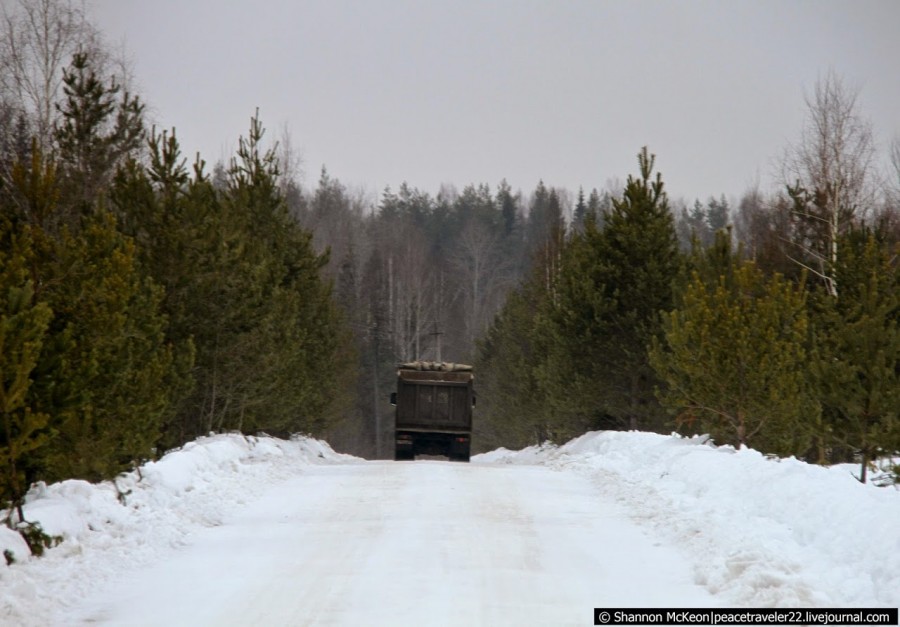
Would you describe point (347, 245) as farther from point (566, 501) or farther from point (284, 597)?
point (284, 597)

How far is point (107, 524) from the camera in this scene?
9.60 meters

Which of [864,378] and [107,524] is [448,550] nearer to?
[107,524]

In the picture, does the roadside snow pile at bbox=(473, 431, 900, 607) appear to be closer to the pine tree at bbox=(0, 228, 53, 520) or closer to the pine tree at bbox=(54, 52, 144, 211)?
the pine tree at bbox=(0, 228, 53, 520)

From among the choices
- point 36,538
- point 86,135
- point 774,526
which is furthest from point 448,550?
point 86,135

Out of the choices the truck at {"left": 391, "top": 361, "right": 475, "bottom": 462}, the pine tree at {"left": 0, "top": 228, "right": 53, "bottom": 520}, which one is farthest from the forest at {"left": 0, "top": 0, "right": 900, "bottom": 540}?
the truck at {"left": 391, "top": 361, "right": 475, "bottom": 462}

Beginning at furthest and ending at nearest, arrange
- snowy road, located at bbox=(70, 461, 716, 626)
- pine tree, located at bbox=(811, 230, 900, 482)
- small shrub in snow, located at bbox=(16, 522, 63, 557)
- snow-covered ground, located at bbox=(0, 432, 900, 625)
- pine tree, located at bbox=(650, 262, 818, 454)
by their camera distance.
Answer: pine tree, located at bbox=(650, 262, 818, 454) → pine tree, located at bbox=(811, 230, 900, 482) → small shrub in snow, located at bbox=(16, 522, 63, 557) → snow-covered ground, located at bbox=(0, 432, 900, 625) → snowy road, located at bbox=(70, 461, 716, 626)

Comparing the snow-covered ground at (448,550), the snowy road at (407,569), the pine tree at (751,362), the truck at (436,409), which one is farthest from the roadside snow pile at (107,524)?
the truck at (436,409)

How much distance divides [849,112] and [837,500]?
26548 mm

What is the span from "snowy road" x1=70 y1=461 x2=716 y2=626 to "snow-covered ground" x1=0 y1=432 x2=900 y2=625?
29 millimetres

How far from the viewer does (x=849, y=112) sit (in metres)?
32.2

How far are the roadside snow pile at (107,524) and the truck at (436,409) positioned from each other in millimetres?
14896

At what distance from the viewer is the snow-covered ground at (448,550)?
7152mm

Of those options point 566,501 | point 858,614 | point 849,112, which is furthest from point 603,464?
point 849,112

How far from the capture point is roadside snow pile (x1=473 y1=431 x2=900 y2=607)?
726cm
